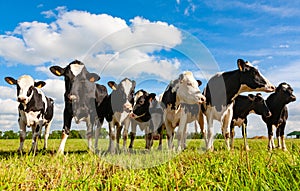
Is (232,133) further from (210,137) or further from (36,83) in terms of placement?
(36,83)

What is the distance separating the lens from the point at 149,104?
11.6 meters

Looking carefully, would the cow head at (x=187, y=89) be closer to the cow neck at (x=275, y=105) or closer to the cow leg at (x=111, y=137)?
the cow leg at (x=111, y=137)

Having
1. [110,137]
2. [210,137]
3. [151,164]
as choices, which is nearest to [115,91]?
[110,137]

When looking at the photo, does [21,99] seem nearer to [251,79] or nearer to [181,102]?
[181,102]

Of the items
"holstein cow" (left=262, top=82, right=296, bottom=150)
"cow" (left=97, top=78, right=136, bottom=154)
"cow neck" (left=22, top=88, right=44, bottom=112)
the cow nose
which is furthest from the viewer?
"holstein cow" (left=262, top=82, right=296, bottom=150)

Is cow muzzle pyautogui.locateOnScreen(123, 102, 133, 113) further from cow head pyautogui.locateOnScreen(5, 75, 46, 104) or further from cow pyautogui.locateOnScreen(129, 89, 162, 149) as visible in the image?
cow head pyautogui.locateOnScreen(5, 75, 46, 104)

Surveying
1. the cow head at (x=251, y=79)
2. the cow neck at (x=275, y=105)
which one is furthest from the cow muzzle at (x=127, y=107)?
the cow neck at (x=275, y=105)

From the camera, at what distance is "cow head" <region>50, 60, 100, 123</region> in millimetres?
8930

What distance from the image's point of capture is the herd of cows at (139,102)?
29.8 ft

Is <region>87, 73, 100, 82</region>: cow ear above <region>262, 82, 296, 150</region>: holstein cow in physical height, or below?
above

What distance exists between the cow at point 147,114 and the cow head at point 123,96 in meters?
0.89

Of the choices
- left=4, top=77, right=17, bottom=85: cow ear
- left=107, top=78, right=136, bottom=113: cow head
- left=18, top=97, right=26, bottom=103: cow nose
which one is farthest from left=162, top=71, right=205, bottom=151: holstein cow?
left=4, top=77, right=17, bottom=85: cow ear

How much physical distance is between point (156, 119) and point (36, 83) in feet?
A: 14.9

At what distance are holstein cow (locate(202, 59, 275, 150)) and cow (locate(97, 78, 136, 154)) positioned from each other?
2382 mm
